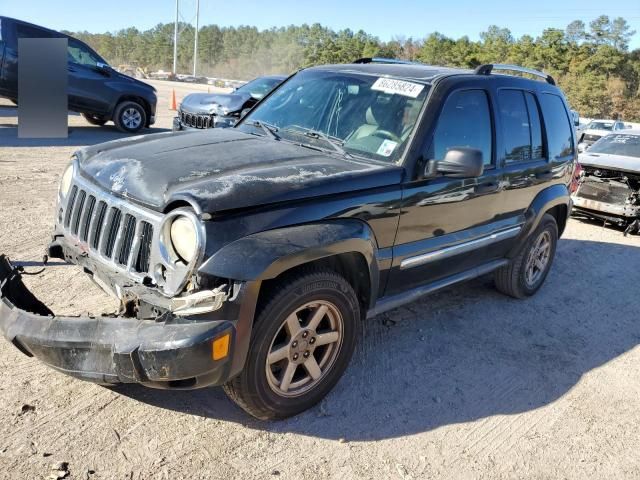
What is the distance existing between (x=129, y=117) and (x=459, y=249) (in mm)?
10948

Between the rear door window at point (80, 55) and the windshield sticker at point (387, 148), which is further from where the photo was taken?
the rear door window at point (80, 55)

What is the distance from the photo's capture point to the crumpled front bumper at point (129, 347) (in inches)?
100

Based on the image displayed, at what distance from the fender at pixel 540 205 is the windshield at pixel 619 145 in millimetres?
4705

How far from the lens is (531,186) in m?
4.88

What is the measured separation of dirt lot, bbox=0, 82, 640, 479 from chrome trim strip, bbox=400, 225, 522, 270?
29.5 inches

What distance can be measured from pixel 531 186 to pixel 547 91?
105 cm

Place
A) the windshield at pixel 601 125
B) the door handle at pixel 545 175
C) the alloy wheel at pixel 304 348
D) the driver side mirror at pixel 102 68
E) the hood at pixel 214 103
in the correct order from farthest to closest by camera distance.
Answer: the windshield at pixel 601 125 → the driver side mirror at pixel 102 68 → the hood at pixel 214 103 → the door handle at pixel 545 175 → the alloy wheel at pixel 304 348

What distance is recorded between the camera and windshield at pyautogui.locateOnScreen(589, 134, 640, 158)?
9211 mm

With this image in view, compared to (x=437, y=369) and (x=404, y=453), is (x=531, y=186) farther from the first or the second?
(x=404, y=453)

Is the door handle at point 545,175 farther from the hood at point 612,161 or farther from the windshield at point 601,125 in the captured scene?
the windshield at point 601,125

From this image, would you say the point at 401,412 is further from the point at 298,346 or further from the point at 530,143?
the point at 530,143

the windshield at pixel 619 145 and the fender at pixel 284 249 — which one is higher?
the windshield at pixel 619 145

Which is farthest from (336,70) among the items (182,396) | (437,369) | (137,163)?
(182,396)

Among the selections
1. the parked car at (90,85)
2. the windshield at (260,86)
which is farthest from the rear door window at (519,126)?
the parked car at (90,85)
